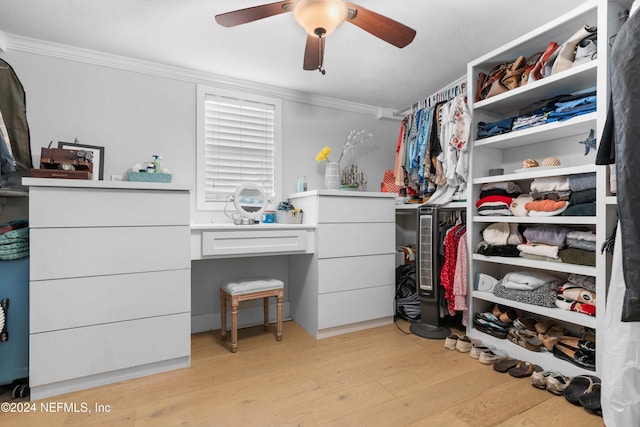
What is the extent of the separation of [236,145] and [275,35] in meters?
1.05

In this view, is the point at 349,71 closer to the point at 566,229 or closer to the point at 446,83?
the point at 446,83

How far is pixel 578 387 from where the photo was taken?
1647 mm

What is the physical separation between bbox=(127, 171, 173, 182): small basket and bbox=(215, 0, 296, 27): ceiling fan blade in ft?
4.04

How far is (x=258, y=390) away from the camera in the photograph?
1.79m

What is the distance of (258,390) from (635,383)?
5.53ft

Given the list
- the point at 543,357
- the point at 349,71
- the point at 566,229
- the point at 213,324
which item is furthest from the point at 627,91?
the point at 213,324

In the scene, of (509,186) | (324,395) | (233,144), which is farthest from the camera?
(233,144)

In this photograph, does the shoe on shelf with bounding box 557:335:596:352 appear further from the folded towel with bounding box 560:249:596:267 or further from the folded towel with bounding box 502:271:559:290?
the folded towel with bounding box 560:249:596:267

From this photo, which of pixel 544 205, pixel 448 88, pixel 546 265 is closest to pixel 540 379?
pixel 546 265

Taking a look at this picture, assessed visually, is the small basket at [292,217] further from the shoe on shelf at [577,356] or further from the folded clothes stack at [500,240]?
the shoe on shelf at [577,356]

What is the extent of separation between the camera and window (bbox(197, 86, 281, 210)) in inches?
109

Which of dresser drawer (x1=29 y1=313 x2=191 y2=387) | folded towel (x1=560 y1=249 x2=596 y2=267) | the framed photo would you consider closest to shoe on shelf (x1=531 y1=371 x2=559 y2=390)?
folded towel (x1=560 y1=249 x2=596 y2=267)

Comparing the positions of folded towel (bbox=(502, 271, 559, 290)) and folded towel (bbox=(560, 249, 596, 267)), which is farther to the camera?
folded towel (bbox=(502, 271, 559, 290))

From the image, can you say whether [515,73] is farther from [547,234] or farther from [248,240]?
[248,240]
